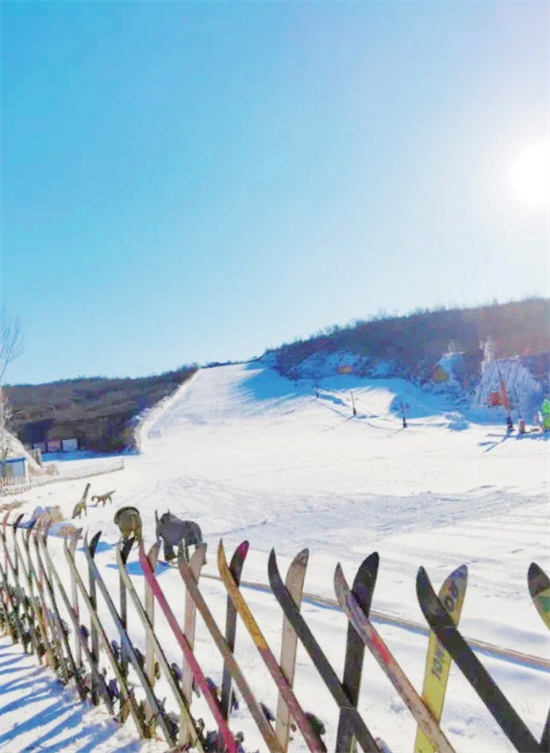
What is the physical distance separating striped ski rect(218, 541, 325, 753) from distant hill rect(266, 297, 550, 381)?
192 feet

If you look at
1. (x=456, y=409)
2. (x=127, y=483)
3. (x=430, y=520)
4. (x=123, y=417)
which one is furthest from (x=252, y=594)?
(x=123, y=417)

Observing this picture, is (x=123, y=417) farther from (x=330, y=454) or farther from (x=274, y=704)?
(x=274, y=704)

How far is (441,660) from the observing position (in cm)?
155


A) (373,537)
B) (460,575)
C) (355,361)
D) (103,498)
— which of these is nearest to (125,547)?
(460,575)

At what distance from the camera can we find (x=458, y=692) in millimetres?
3465

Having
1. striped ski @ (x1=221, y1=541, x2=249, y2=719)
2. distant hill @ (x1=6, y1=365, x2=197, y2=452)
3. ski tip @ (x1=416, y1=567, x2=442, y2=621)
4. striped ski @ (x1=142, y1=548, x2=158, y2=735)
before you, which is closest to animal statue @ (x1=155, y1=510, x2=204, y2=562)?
striped ski @ (x1=142, y1=548, x2=158, y2=735)

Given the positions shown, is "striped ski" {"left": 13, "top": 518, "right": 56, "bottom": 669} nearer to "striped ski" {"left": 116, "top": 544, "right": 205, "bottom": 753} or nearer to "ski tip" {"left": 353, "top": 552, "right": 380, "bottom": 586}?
"striped ski" {"left": 116, "top": 544, "right": 205, "bottom": 753}

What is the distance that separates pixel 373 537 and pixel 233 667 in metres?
7.07

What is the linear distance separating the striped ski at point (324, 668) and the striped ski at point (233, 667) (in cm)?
50

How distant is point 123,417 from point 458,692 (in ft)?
180

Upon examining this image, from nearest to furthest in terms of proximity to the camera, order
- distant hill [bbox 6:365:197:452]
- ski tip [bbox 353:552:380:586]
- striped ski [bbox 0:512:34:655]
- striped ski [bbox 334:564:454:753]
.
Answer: striped ski [bbox 334:564:454:753], ski tip [bbox 353:552:380:586], striped ski [bbox 0:512:34:655], distant hill [bbox 6:365:197:452]

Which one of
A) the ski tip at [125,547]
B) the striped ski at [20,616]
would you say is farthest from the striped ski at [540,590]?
the striped ski at [20,616]

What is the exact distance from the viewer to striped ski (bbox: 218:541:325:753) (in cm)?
191

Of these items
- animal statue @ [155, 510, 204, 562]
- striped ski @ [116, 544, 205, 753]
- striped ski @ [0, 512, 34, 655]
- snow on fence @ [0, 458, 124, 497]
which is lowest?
snow on fence @ [0, 458, 124, 497]
